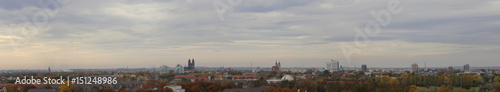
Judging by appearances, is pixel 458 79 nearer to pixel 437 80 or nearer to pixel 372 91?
pixel 437 80

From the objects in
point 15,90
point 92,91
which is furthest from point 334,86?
point 15,90

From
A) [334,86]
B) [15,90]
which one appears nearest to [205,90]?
[334,86]

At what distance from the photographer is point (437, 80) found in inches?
3344

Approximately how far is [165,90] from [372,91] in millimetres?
27222

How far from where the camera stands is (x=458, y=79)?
84062 millimetres

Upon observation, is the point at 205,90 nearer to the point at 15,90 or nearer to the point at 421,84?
the point at 15,90

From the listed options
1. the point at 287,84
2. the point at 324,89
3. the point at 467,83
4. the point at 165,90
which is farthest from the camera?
the point at 467,83

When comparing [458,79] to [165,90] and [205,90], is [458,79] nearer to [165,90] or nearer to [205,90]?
[205,90]

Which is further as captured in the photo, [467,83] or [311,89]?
[467,83]

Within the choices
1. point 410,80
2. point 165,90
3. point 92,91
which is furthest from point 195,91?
point 410,80

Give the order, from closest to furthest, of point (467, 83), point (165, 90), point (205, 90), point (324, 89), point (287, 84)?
point (165, 90), point (205, 90), point (324, 89), point (287, 84), point (467, 83)

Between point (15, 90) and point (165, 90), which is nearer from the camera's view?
point (165, 90)

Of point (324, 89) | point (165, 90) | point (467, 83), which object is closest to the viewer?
point (165, 90)

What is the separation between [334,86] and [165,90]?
84.3 ft
